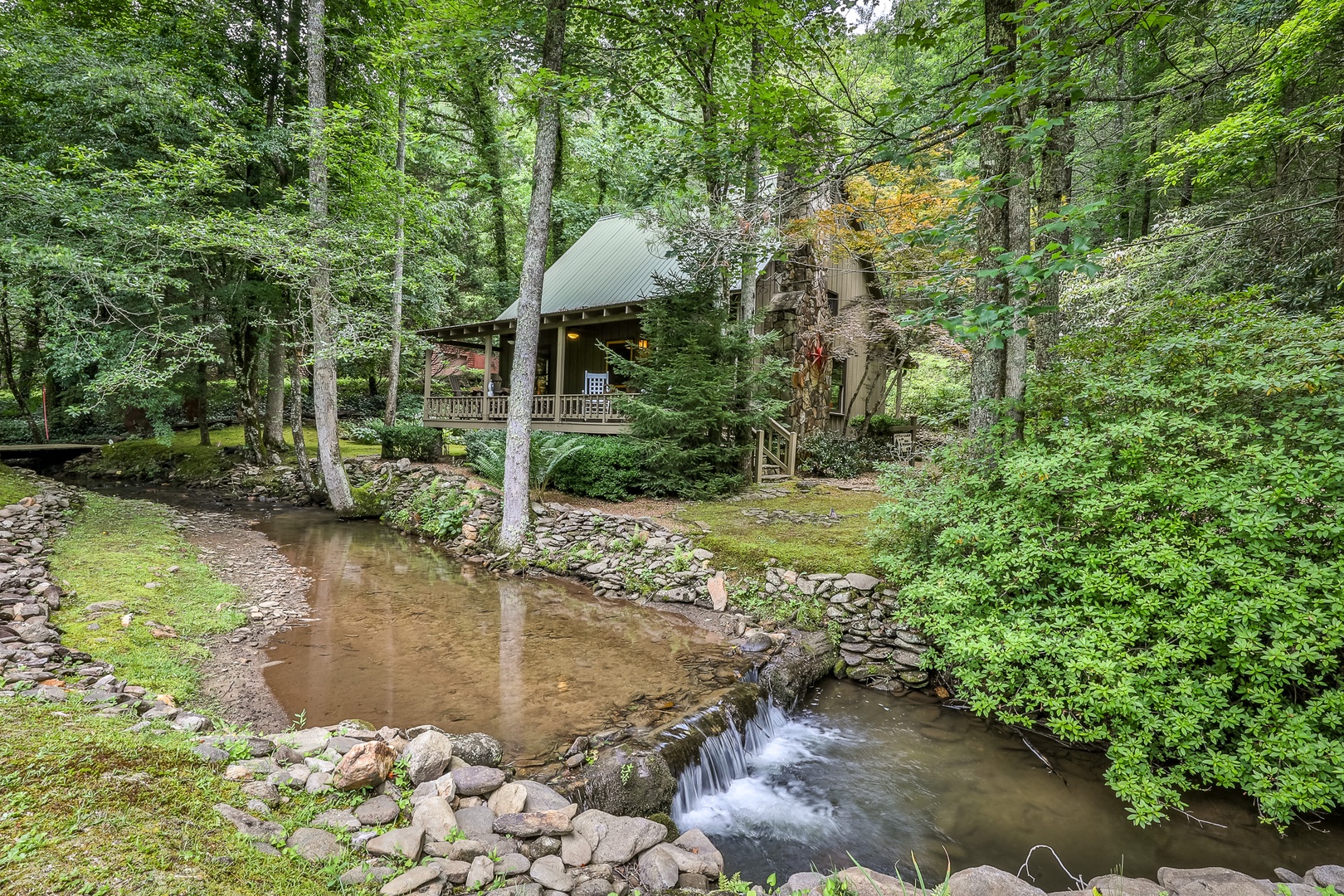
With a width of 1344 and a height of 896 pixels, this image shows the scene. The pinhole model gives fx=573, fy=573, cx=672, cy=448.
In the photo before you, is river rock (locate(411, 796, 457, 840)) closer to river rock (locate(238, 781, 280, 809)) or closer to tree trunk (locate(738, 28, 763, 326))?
river rock (locate(238, 781, 280, 809))

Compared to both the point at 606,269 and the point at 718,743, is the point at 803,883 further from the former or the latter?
the point at 606,269

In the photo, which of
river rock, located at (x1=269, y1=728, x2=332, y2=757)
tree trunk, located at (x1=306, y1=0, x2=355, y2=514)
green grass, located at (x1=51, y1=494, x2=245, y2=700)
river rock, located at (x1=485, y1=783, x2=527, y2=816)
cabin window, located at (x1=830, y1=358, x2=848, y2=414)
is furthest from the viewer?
cabin window, located at (x1=830, y1=358, x2=848, y2=414)

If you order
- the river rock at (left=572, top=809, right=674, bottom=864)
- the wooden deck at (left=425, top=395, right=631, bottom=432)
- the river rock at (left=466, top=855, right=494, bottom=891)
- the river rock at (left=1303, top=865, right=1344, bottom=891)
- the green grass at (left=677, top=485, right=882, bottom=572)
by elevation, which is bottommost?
the river rock at (left=1303, top=865, right=1344, bottom=891)

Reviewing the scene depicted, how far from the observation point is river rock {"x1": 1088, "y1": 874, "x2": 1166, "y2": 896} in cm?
277

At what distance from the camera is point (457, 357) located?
23172 mm

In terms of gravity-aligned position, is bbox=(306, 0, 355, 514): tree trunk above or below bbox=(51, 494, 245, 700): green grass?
above

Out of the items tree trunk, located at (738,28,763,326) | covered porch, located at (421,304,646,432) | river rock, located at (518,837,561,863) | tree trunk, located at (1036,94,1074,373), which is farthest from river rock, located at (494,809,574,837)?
covered porch, located at (421,304,646,432)

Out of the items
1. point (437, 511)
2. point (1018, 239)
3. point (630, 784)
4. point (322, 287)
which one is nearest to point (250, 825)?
point (630, 784)

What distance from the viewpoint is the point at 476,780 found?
9.95ft

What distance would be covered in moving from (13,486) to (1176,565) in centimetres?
1501

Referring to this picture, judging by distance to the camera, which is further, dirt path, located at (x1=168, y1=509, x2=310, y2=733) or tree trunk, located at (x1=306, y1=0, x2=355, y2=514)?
tree trunk, located at (x1=306, y1=0, x2=355, y2=514)

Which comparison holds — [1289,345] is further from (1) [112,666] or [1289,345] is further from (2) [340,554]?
(2) [340,554]

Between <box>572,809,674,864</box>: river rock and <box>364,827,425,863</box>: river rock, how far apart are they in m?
0.77

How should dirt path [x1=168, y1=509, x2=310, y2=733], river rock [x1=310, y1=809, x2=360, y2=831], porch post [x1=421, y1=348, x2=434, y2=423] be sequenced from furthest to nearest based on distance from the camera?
porch post [x1=421, y1=348, x2=434, y2=423] < dirt path [x1=168, y1=509, x2=310, y2=733] < river rock [x1=310, y1=809, x2=360, y2=831]
